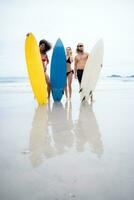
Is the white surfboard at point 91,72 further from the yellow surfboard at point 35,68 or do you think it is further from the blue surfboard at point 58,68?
the yellow surfboard at point 35,68

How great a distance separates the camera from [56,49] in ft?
25.4

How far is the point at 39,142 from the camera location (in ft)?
11.3

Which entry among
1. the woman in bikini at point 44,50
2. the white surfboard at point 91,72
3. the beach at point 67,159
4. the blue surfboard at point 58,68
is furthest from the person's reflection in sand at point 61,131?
the woman in bikini at point 44,50

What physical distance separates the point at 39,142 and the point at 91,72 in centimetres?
430

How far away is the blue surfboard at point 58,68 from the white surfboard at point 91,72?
1.84ft

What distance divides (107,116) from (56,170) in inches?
116

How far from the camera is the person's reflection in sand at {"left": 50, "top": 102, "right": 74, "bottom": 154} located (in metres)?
3.25

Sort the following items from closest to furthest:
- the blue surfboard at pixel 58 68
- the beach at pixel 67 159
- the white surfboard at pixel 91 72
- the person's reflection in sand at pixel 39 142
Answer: the beach at pixel 67 159, the person's reflection in sand at pixel 39 142, the white surfboard at pixel 91 72, the blue surfboard at pixel 58 68

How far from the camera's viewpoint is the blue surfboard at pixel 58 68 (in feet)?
25.1

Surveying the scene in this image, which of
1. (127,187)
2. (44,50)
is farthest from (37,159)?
(44,50)

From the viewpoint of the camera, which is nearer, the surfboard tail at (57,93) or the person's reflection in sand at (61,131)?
the person's reflection in sand at (61,131)

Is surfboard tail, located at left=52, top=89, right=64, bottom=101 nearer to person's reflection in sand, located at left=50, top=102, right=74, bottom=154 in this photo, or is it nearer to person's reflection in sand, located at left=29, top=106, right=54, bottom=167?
person's reflection in sand, located at left=50, top=102, right=74, bottom=154

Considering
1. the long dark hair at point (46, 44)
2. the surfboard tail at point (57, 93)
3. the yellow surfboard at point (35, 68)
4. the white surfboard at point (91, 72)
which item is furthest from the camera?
the surfboard tail at point (57, 93)

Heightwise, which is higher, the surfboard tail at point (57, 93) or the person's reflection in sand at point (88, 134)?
the person's reflection in sand at point (88, 134)
